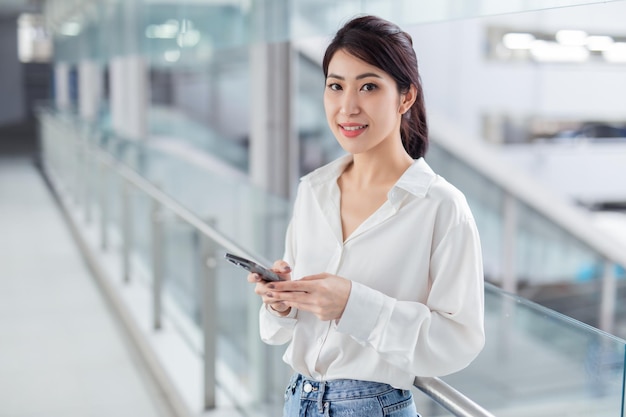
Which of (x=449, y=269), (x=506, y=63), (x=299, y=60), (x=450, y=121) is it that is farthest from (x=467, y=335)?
(x=506, y=63)

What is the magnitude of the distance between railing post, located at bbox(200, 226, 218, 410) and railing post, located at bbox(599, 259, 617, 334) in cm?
1556

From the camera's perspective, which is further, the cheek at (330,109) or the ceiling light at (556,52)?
the ceiling light at (556,52)

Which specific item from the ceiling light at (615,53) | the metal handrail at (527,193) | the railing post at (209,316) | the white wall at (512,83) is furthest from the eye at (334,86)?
the ceiling light at (615,53)

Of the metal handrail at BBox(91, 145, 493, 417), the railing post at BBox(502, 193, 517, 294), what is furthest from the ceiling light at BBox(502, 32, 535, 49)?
the metal handrail at BBox(91, 145, 493, 417)

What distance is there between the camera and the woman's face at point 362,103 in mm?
1215

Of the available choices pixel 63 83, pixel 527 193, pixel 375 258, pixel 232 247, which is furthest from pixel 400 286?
pixel 63 83

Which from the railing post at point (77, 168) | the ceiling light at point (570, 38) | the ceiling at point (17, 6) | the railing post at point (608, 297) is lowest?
the railing post at point (608, 297)

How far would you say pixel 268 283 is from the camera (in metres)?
1.22

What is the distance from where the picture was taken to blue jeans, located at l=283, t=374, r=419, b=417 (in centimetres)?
125

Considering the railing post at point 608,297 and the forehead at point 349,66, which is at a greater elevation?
the forehead at point 349,66

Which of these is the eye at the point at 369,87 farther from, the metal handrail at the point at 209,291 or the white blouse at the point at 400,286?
the metal handrail at the point at 209,291

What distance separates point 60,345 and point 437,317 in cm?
358

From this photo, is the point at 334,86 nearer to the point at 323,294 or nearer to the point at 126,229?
the point at 323,294

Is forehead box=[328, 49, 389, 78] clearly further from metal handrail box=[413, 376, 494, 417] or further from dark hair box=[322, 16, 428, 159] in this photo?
metal handrail box=[413, 376, 494, 417]
